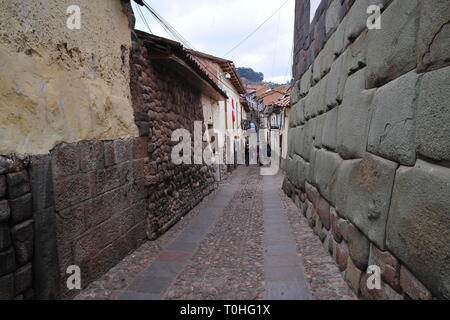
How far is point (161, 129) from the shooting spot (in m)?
4.75

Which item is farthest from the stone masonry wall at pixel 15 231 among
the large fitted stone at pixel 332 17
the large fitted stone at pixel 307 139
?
the large fitted stone at pixel 307 139

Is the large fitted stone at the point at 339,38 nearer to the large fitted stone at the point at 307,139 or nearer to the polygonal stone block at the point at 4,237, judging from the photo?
the large fitted stone at the point at 307,139

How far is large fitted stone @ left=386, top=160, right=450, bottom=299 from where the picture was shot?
4.76 ft

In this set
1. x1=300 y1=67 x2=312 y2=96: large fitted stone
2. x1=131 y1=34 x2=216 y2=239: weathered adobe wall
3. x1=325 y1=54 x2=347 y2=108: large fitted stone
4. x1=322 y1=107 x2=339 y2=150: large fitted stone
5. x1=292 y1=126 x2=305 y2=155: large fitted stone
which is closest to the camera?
x1=325 y1=54 x2=347 y2=108: large fitted stone

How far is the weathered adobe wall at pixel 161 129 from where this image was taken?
4.07m

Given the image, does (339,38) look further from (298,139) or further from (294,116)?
(294,116)

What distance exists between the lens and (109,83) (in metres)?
3.35

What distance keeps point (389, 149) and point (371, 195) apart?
41cm

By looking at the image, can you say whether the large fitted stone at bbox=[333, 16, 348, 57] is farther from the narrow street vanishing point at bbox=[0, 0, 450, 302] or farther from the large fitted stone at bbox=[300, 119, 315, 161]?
the large fitted stone at bbox=[300, 119, 315, 161]

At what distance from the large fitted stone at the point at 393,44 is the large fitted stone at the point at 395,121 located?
0.09 meters

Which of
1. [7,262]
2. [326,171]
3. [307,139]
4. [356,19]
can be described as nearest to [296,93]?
[307,139]

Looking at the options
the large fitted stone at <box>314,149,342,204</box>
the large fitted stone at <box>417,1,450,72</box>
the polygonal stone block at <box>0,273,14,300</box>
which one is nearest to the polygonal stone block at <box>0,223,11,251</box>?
the polygonal stone block at <box>0,273,14,300</box>

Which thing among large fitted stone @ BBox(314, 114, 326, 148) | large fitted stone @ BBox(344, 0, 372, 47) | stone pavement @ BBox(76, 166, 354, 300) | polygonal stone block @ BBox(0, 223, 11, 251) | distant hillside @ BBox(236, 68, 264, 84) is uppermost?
distant hillside @ BBox(236, 68, 264, 84)

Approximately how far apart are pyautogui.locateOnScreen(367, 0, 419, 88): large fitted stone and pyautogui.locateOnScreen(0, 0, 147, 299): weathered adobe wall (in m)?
2.48
